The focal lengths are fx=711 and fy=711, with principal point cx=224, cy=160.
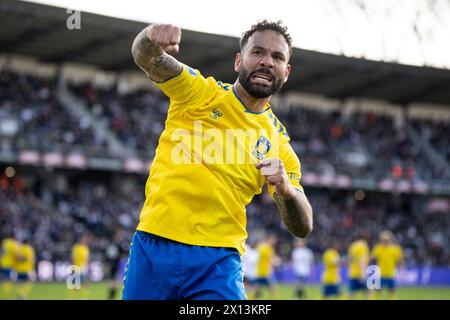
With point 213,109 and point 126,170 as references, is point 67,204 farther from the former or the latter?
point 213,109

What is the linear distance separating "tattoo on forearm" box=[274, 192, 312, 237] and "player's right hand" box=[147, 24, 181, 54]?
3.78 ft

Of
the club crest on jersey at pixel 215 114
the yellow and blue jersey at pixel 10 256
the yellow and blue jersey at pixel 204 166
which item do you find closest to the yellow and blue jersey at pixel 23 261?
the yellow and blue jersey at pixel 10 256

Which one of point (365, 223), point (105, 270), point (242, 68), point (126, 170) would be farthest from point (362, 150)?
point (242, 68)

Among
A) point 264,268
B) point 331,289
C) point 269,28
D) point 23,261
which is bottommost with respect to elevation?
point 331,289

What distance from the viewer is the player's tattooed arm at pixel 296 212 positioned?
169 inches

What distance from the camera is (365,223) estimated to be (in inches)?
1571

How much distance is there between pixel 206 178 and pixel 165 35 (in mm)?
1014

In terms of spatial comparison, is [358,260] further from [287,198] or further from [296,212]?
[287,198]

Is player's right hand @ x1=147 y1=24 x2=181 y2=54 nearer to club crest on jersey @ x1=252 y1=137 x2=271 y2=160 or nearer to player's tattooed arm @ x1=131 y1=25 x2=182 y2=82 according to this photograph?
player's tattooed arm @ x1=131 y1=25 x2=182 y2=82

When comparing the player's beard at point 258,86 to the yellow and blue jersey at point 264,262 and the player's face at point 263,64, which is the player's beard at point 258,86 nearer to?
the player's face at point 263,64

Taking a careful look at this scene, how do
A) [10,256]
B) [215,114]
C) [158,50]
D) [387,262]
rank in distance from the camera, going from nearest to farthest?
[158,50]
[215,114]
[10,256]
[387,262]

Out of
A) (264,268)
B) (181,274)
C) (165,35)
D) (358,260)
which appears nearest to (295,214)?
(181,274)

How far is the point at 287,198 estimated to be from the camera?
13.8ft

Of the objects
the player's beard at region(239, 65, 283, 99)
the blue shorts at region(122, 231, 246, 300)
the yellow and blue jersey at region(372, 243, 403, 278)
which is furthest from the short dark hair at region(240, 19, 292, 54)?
the yellow and blue jersey at region(372, 243, 403, 278)
